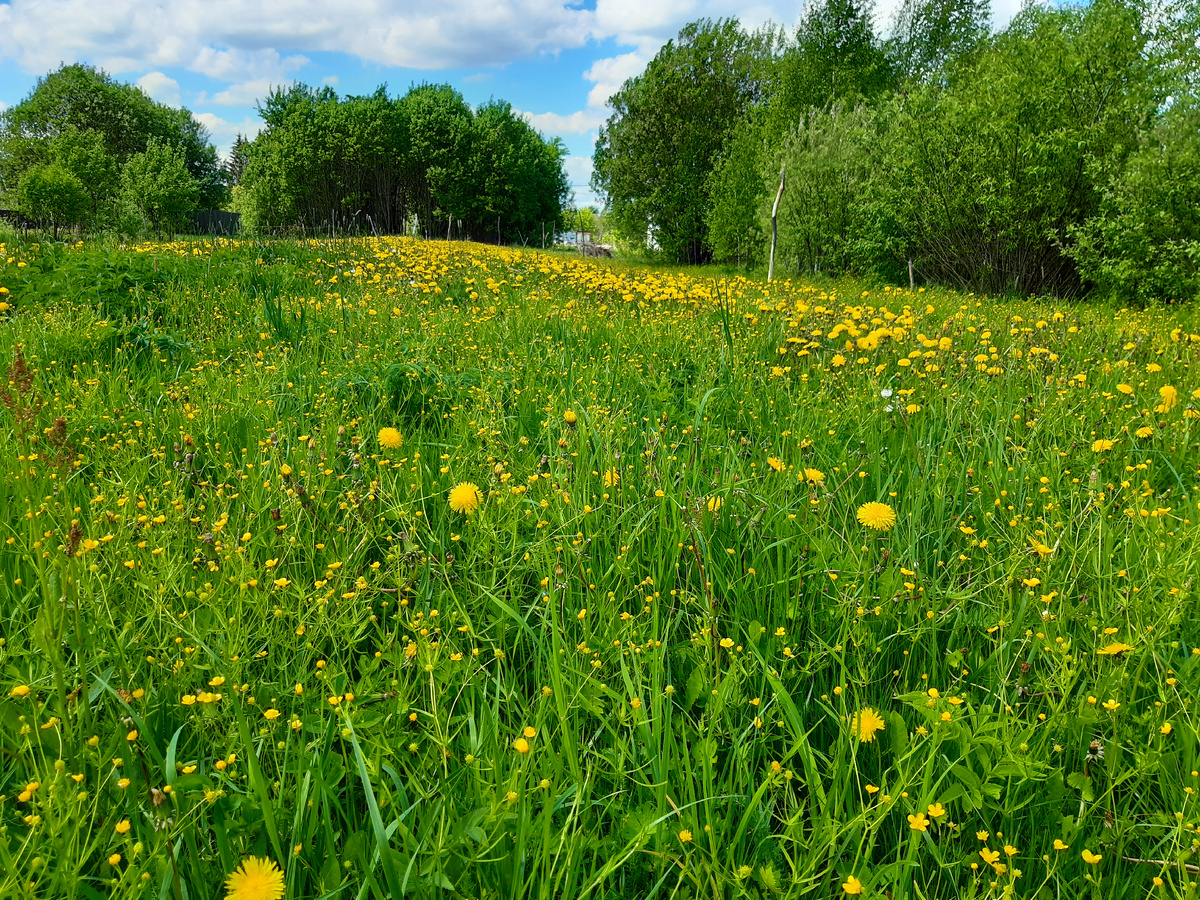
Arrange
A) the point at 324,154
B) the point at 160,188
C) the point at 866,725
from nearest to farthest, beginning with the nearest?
the point at 866,725 → the point at 160,188 → the point at 324,154

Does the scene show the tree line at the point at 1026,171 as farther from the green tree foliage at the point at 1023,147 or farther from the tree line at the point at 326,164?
the tree line at the point at 326,164

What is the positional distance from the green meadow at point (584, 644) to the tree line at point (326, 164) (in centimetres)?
3744

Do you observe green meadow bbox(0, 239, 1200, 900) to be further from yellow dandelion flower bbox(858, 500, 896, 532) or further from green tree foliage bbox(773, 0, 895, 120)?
green tree foliage bbox(773, 0, 895, 120)

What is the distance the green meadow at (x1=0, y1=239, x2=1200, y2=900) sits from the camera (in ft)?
3.74

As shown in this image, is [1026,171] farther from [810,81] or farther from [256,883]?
[810,81]

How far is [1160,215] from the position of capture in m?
9.11

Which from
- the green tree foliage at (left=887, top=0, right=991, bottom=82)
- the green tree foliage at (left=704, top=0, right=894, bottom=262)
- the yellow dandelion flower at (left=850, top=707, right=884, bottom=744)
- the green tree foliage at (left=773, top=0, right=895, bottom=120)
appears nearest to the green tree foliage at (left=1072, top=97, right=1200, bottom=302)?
the yellow dandelion flower at (left=850, top=707, right=884, bottom=744)

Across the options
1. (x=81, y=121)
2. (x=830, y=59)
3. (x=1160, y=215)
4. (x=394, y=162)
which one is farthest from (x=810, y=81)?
(x=81, y=121)

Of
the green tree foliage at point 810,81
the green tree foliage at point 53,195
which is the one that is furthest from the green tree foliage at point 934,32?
the green tree foliage at point 53,195

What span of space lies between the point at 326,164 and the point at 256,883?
48133mm

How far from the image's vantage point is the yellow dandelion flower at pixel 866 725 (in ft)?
4.28

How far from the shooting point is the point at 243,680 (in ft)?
4.90

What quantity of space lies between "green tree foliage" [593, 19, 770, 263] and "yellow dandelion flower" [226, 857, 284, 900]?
3267 centimetres

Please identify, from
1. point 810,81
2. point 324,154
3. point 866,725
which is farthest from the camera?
point 324,154
